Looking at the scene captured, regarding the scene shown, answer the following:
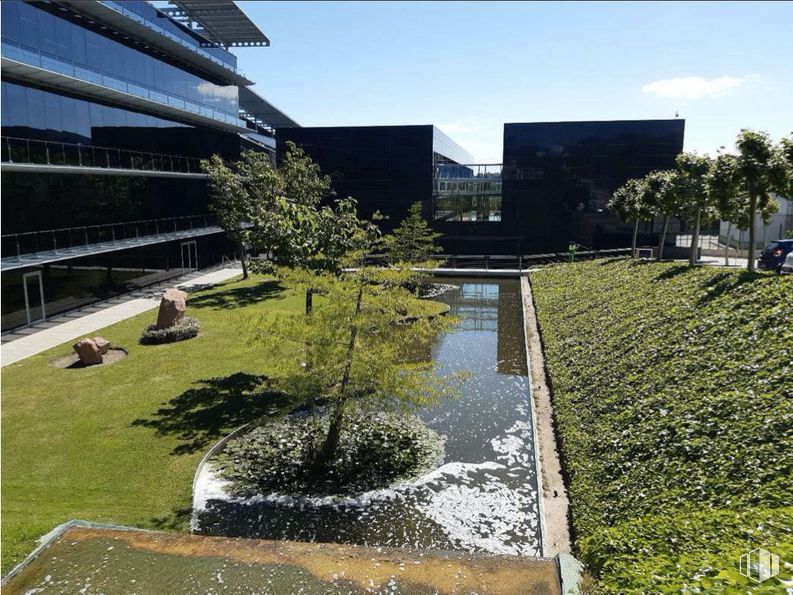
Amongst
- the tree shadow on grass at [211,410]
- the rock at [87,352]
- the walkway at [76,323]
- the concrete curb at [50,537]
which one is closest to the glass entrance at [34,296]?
the walkway at [76,323]

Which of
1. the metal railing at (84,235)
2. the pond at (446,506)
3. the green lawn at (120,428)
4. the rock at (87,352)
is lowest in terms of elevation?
the pond at (446,506)

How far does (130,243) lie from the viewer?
90.0ft

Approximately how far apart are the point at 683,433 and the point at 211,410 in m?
9.88

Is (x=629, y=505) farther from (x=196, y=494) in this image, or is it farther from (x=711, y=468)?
(x=196, y=494)

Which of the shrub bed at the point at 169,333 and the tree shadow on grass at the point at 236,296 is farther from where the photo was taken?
the tree shadow on grass at the point at 236,296

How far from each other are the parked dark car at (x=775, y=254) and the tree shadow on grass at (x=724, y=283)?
36.7ft

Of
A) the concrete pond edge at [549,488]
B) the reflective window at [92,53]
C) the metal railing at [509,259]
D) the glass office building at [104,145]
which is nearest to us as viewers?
the concrete pond edge at [549,488]

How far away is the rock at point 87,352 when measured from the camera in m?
16.6

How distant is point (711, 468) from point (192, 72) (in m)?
37.0

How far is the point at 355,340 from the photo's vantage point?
413 inches

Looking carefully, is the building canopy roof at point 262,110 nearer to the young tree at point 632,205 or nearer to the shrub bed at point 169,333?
the young tree at point 632,205

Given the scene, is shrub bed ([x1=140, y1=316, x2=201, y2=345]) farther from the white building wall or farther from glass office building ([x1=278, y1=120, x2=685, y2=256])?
the white building wall

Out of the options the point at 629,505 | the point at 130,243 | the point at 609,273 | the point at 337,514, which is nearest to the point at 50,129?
the point at 130,243

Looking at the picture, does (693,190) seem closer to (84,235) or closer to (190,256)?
(84,235)
